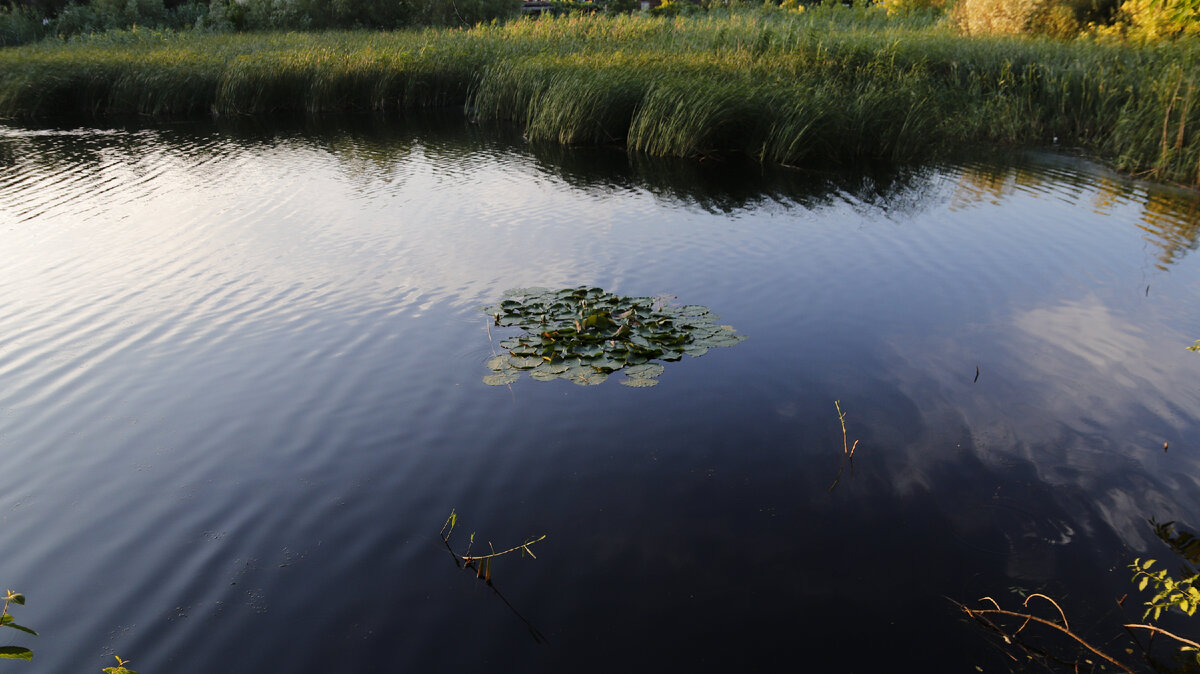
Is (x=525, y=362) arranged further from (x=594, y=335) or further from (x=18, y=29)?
(x=18, y=29)

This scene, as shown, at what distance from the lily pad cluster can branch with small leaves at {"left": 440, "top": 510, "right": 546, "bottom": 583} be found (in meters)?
1.70

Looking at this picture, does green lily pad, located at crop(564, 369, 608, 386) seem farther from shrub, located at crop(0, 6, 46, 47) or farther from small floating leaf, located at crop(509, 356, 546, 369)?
shrub, located at crop(0, 6, 46, 47)

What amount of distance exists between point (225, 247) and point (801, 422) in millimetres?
6810

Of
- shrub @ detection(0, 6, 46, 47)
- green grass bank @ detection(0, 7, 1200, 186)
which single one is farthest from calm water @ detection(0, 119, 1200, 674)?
shrub @ detection(0, 6, 46, 47)

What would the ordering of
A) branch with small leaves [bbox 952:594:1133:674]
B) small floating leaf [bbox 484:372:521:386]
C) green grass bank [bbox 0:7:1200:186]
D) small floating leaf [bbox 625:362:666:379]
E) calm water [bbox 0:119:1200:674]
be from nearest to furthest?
1. branch with small leaves [bbox 952:594:1133:674]
2. calm water [bbox 0:119:1200:674]
3. small floating leaf [bbox 484:372:521:386]
4. small floating leaf [bbox 625:362:666:379]
5. green grass bank [bbox 0:7:1200:186]

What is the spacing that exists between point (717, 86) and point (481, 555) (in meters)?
11.3

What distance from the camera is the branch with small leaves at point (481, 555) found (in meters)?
3.60

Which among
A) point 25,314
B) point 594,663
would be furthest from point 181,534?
point 25,314

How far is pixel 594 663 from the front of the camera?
10.2 ft

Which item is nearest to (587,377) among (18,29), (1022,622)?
(1022,622)

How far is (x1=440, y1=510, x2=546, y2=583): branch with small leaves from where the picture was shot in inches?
142

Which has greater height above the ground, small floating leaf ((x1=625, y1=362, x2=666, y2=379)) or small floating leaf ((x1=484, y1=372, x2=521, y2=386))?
small floating leaf ((x1=625, y1=362, x2=666, y2=379))

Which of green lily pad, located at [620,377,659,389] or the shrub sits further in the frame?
the shrub

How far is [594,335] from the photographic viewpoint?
600cm
